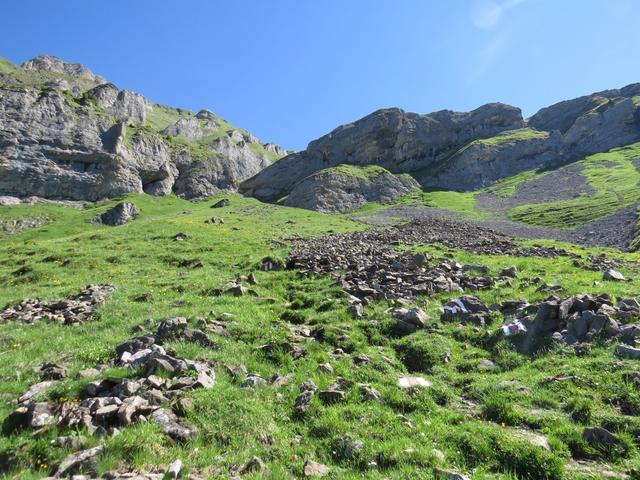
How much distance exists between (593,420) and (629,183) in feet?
391

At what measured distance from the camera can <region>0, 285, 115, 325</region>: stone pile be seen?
1638cm

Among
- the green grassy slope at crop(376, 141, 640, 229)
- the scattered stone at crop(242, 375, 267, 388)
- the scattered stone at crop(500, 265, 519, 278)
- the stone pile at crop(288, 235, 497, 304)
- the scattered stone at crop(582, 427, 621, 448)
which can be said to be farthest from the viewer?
the green grassy slope at crop(376, 141, 640, 229)

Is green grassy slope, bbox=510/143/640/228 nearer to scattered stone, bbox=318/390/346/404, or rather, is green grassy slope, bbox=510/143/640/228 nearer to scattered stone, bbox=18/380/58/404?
scattered stone, bbox=318/390/346/404

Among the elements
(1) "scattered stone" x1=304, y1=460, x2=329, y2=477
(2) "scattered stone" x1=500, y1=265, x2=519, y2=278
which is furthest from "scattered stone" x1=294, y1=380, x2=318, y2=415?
(2) "scattered stone" x1=500, y1=265, x2=519, y2=278

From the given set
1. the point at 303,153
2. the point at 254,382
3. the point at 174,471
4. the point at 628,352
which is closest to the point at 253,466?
the point at 174,471

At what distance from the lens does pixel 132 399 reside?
29.2 ft

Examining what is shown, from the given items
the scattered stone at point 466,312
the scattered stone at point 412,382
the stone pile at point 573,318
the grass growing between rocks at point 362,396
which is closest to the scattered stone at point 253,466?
the grass growing between rocks at point 362,396

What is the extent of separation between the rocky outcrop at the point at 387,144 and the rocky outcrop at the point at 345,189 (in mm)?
29546

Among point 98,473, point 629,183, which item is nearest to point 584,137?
point 629,183

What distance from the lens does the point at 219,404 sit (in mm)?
9211

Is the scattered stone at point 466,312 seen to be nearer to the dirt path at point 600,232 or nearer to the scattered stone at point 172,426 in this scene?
the scattered stone at point 172,426

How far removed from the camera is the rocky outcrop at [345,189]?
4707 inches

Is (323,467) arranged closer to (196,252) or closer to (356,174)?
(196,252)

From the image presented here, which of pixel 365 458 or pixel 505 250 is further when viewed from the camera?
pixel 505 250
